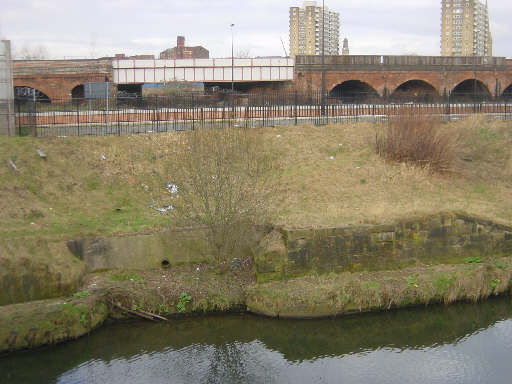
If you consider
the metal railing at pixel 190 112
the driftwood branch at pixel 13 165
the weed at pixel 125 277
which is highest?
the metal railing at pixel 190 112

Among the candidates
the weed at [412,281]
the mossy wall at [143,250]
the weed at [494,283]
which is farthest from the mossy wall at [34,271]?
the weed at [494,283]

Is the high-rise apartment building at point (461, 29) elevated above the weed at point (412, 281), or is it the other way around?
the high-rise apartment building at point (461, 29)

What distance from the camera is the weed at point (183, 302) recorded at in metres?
12.0

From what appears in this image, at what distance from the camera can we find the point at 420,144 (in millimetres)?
19500

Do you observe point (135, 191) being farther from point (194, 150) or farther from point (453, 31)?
point (453, 31)

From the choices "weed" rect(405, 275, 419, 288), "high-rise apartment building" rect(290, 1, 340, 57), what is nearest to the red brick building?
"high-rise apartment building" rect(290, 1, 340, 57)

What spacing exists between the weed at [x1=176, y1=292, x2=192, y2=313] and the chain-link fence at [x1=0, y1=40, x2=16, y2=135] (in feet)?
31.7

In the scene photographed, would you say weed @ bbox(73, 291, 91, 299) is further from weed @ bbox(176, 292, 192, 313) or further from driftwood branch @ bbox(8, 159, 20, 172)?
driftwood branch @ bbox(8, 159, 20, 172)

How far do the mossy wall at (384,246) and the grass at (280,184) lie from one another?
1.37 ft

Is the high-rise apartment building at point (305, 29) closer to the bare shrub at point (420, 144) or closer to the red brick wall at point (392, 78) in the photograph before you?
the red brick wall at point (392, 78)

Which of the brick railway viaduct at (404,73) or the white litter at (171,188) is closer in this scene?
Answer: the white litter at (171,188)

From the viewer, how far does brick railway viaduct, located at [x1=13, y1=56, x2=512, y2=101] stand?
37938mm

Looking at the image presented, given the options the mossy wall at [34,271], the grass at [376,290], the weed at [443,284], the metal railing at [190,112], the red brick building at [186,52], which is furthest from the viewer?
the red brick building at [186,52]

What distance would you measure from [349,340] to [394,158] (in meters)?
9.65
